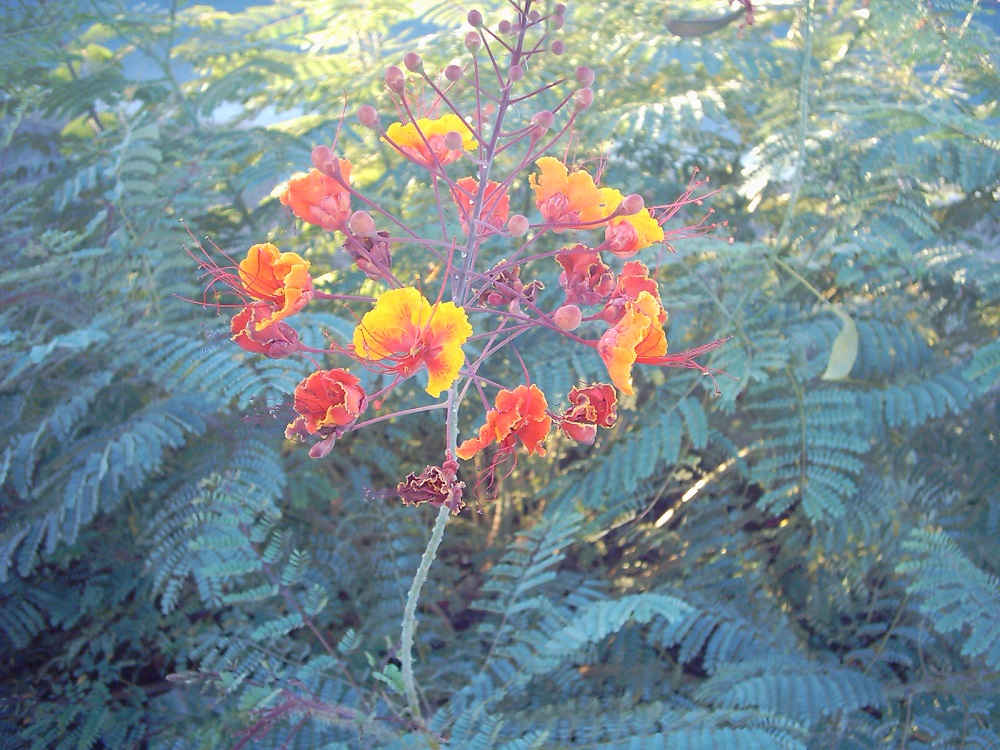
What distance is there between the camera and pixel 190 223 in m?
2.05

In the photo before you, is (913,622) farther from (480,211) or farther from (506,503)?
(480,211)

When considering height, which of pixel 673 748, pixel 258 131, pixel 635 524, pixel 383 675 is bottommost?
pixel 635 524

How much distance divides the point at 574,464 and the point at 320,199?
1276 millimetres

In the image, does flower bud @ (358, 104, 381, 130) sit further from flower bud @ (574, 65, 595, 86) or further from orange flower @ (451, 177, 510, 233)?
flower bud @ (574, 65, 595, 86)

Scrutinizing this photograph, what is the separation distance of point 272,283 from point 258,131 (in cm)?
132

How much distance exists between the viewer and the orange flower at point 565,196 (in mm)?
1076

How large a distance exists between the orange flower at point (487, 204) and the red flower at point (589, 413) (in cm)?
27

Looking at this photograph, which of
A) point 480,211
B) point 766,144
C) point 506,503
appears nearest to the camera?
point 480,211

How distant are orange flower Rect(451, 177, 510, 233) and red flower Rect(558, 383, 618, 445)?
0.27 meters

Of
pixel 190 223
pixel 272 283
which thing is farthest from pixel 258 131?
pixel 272 283

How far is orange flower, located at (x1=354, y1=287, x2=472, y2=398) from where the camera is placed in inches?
36.3

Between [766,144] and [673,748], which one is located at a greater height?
[766,144]

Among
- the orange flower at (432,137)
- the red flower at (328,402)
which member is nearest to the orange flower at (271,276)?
the red flower at (328,402)

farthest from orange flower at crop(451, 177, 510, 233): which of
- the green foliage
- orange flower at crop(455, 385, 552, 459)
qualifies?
the green foliage
